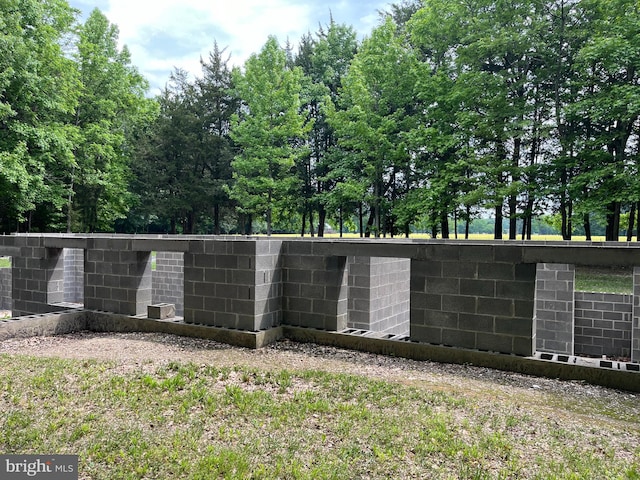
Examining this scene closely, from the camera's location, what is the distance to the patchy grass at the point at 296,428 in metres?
3.66

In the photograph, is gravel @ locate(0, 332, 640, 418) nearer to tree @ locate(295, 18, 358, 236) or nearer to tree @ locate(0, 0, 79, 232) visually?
tree @ locate(0, 0, 79, 232)

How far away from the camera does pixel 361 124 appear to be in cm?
2461

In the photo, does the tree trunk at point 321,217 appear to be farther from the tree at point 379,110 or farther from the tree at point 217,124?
the tree at point 217,124

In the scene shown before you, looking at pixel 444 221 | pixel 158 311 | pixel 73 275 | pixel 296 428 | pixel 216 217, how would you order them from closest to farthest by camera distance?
pixel 296 428, pixel 158 311, pixel 73 275, pixel 444 221, pixel 216 217

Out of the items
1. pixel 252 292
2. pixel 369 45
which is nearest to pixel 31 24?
pixel 369 45

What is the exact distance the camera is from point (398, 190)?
1070 inches

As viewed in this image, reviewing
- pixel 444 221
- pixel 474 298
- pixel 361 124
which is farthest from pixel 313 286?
pixel 361 124

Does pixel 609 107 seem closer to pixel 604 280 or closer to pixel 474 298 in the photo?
pixel 604 280

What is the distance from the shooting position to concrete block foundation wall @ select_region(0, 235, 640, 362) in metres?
6.56

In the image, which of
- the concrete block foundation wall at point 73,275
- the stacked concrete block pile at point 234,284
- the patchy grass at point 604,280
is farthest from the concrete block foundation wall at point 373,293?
the concrete block foundation wall at point 73,275

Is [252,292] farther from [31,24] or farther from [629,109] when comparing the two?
[31,24]

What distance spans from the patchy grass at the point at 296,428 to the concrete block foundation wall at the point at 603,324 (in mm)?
6393

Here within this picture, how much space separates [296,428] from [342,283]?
12.8 ft

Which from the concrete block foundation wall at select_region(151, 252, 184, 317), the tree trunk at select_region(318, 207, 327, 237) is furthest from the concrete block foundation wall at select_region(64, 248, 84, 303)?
the tree trunk at select_region(318, 207, 327, 237)
